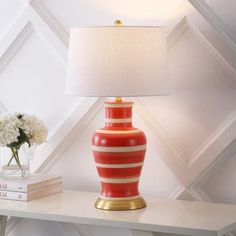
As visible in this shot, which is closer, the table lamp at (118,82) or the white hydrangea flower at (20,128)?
the table lamp at (118,82)

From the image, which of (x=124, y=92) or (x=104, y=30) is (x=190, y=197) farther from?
(x=104, y=30)

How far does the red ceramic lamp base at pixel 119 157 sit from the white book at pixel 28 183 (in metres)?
0.25

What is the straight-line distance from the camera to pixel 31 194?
214 cm

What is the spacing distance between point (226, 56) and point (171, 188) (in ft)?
1.55

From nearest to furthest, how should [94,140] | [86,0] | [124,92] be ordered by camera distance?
[124,92] → [94,140] → [86,0]

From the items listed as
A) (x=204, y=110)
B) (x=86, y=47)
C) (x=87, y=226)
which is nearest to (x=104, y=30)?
(x=86, y=47)

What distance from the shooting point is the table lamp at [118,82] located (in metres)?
1.86

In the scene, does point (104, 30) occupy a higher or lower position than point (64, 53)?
lower

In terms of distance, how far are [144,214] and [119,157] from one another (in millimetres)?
180

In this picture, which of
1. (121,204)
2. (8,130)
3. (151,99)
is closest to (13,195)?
(8,130)

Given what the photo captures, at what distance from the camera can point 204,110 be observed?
2125 mm

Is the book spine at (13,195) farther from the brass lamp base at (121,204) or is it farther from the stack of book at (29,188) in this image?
the brass lamp base at (121,204)

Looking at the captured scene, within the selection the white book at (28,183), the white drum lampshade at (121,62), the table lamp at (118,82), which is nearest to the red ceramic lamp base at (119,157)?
the table lamp at (118,82)

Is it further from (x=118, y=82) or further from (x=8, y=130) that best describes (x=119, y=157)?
(x=8, y=130)
